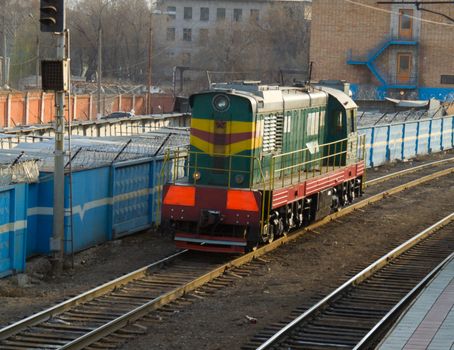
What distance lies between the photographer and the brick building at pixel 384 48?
68250mm

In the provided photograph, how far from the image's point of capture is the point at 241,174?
17172 mm

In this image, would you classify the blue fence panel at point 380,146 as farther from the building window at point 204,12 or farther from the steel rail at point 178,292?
the building window at point 204,12

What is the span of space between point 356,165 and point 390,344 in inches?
464

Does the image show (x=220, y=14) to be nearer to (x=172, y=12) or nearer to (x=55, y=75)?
(x=172, y=12)

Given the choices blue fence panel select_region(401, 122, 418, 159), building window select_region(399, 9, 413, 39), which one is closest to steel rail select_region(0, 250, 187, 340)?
blue fence panel select_region(401, 122, 418, 159)

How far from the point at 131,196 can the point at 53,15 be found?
4.96 meters

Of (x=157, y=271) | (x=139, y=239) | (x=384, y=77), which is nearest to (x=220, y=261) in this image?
(x=157, y=271)

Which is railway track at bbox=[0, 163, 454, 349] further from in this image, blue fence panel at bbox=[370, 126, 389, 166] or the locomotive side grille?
blue fence panel at bbox=[370, 126, 389, 166]

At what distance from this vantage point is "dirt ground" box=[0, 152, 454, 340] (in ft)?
40.0

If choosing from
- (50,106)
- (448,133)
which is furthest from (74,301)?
(50,106)

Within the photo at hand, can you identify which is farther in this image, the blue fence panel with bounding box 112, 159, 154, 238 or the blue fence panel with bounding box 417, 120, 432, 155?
the blue fence panel with bounding box 417, 120, 432, 155

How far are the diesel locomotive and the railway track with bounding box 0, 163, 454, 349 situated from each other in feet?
1.80

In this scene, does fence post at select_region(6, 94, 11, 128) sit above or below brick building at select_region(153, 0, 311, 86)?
below

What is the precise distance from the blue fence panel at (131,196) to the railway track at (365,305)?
208 inches
